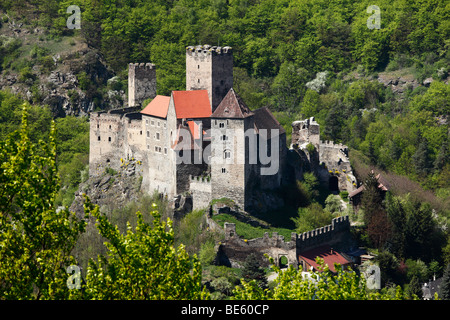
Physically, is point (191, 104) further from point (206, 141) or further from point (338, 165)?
point (338, 165)

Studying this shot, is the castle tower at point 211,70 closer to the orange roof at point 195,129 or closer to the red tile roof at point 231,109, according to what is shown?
the orange roof at point 195,129

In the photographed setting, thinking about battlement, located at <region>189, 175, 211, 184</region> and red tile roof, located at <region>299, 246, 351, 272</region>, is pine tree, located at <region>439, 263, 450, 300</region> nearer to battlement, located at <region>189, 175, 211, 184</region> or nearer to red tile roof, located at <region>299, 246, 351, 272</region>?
red tile roof, located at <region>299, 246, 351, 272</region>

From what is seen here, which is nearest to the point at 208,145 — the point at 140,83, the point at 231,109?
the point at 231,109

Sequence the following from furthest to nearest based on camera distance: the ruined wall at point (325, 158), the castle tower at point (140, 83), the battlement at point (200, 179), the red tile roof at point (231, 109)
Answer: the castle tower at point (140, 83)
the ruined wall at point (325, 158)
the battlement at point (200, 179)
the red tile roof at point (231, 109)

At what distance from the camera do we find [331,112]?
9019 centimetres

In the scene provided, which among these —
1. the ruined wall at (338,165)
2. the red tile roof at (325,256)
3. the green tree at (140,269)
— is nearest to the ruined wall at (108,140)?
the ruined wall at (338,165)

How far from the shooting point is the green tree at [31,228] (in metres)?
28.8

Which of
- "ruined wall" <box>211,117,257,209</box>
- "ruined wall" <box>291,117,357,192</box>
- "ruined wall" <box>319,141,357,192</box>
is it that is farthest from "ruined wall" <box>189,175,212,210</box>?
"ruined wall" <box>319,141,357,192</box>

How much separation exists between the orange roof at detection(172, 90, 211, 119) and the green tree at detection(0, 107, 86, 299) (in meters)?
35.2

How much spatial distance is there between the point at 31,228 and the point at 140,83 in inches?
1919

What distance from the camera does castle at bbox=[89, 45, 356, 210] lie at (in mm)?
62312

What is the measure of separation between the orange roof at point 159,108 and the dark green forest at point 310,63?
11816 mm

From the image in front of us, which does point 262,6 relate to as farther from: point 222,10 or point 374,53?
point 374,53
